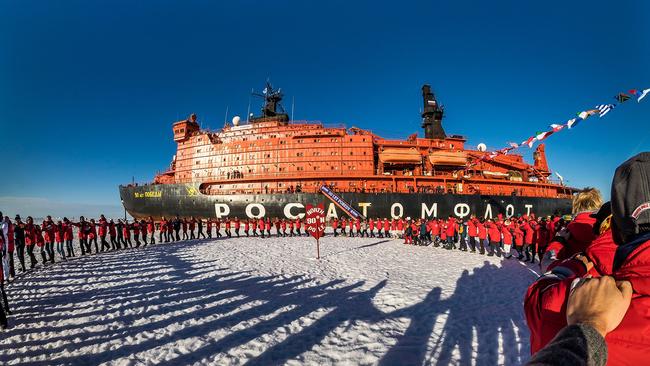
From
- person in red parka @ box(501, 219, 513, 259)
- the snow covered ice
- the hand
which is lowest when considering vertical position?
the snow covered ice

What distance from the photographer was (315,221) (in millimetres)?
11320

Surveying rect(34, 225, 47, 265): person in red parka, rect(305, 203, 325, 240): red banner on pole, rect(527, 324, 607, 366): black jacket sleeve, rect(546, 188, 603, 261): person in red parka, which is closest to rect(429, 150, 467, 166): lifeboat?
rect(305, 203, 325, 240): red banner on pole

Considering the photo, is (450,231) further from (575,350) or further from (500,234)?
(575,350)

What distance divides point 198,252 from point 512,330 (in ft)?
37.9

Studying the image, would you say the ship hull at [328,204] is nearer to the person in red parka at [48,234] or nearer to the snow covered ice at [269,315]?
the person in red parka at [48,234]

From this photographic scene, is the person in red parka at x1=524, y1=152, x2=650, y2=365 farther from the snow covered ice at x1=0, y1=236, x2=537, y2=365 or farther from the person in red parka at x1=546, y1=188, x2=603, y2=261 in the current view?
the snow covered ice at x1=0, y1=236, x2=537, y2=365

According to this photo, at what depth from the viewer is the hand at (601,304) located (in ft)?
2.58

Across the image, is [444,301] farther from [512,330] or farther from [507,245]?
[507,245]

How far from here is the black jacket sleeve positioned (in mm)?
633

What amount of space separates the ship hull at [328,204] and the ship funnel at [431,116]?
36.1ft

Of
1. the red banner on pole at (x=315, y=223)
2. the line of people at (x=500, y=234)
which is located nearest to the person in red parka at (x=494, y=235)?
the line of people at (x=500, y=234)

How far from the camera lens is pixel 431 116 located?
3278 cm

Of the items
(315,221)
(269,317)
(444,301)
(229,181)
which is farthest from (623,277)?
(229,181)

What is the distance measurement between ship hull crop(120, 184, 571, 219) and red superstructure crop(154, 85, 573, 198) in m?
1.02
